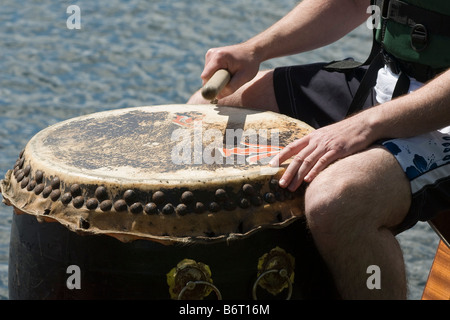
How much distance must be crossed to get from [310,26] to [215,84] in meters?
0.49

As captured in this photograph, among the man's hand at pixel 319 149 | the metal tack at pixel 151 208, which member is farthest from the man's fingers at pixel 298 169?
the metal tack at pixel 151 208

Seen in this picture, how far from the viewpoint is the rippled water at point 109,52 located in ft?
12.3

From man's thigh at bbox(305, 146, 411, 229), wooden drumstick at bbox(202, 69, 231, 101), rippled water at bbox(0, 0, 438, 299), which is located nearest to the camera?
man's thigh at bbox(305, 146, 411, 229)

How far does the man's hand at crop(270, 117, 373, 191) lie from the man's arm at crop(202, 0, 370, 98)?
41 cm

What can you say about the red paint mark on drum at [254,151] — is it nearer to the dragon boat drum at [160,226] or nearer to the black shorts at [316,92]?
the dragon boat drum at [160,226]

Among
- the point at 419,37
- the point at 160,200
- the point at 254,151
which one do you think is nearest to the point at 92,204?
the point at 160,200

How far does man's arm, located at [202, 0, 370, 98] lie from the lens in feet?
6.45

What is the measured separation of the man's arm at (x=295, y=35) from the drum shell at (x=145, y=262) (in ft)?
1.76

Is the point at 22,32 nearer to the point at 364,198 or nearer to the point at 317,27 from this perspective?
the point at 317,27

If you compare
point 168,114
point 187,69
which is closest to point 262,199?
point 168,114

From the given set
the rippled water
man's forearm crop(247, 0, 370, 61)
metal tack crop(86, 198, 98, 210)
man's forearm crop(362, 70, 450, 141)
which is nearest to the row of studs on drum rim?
metal tack crop(86, 198, 98, 210)

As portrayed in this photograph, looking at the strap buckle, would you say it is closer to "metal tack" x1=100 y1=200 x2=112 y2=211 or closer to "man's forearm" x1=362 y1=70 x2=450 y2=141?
"man's forearm" x1=362 y1=70 x2=450 y2=141

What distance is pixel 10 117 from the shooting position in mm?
3598

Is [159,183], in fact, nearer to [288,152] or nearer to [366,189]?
[288,152]
